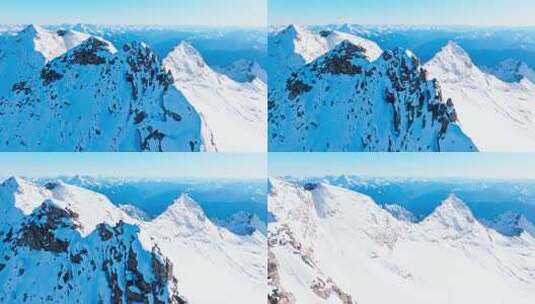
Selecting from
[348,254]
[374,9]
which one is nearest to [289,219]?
[348,254]

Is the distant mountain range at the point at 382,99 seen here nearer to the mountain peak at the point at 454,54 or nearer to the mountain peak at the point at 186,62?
the mountain peak at the point at 454,54

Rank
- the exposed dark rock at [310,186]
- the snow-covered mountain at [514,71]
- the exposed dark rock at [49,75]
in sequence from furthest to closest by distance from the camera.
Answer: the exposed dark rock at [49,75]
the snow-covered mountain at [514,71]
the exposed dark rock at [310,186]

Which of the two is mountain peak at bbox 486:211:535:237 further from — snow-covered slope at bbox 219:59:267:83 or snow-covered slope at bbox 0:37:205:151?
snow-covered slope at bbox 0:37:205:151

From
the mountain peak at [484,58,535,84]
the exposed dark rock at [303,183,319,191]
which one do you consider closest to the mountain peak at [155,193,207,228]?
the exposed dark rock at [303,183,319,191]

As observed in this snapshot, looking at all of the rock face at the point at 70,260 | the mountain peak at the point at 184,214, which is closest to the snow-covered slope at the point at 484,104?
the mountain peak at the point at 184,214

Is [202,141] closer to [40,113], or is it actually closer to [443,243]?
[40,113]
